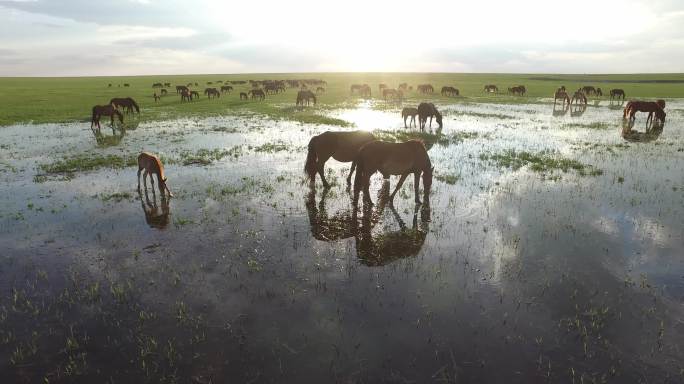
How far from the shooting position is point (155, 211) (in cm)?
1130

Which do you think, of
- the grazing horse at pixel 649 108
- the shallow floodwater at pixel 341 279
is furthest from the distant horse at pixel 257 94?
the grazing horse at pixel 649 108

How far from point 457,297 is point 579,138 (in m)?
21.3

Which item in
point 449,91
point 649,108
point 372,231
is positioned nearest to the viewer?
point 372,231

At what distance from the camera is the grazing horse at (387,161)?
435 inches

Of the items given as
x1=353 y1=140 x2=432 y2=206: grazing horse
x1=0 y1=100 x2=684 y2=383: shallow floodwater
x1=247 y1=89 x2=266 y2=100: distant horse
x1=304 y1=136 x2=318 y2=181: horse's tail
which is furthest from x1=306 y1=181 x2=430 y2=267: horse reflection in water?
x1=247 y1=89 x2=266 y2=100: distant horse

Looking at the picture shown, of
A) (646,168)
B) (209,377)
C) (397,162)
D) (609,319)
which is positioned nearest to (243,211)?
(397,162)

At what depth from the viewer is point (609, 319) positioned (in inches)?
251

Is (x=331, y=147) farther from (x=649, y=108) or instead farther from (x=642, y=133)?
(x=649, y=108)

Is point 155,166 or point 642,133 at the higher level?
point 642,133

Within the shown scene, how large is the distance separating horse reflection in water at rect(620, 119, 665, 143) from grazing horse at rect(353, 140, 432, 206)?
17.9 m

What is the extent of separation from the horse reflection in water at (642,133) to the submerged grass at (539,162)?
26.4 feet

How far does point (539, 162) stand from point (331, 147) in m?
10.2

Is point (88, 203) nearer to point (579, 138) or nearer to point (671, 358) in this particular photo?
point (671, 358)

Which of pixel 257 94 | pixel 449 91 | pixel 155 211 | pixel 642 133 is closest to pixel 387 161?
pixel 155 211
